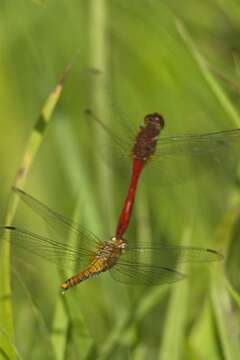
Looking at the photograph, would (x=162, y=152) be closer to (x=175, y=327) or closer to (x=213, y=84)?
(x=213, y=84)

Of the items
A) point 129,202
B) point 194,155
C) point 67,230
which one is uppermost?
point 194,155

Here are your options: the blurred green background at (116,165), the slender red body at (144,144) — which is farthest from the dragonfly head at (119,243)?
the slender red body at (144,144)

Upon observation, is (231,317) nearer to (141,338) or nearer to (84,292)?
(141,338)

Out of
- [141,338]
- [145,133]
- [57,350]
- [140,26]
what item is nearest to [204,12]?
[140,26]

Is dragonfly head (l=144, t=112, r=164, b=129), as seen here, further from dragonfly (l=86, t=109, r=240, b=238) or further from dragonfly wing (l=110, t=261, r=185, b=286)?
dragonfly wing (l=110, t=261, r=185, b=286)

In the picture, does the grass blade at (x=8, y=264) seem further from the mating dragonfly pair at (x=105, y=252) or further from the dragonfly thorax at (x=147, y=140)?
the dragonfly thorax at (x=147, y=140)

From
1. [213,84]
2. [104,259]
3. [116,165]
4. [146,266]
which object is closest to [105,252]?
[104,259]

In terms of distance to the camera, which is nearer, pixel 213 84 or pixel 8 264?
pixel 8 264
